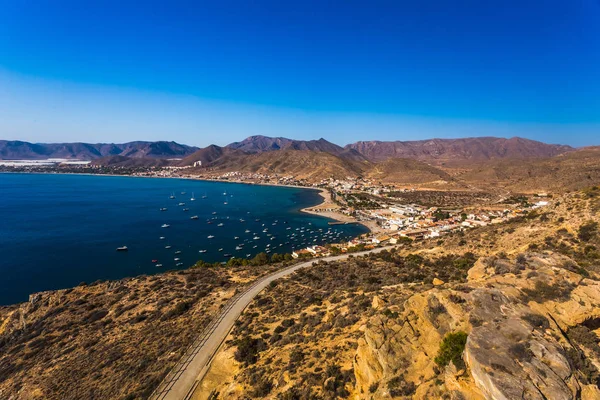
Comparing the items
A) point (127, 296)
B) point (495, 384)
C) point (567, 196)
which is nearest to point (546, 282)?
point (495, 384)

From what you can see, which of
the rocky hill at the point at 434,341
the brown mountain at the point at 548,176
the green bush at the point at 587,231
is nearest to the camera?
the rocky hill at the point at 434,341

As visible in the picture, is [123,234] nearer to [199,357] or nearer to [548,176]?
[199,357]

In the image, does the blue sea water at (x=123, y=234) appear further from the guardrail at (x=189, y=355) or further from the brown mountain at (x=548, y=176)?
the brown mountain at (x=548, y=176)

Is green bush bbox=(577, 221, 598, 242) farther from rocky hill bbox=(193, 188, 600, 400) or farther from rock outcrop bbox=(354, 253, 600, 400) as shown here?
rock outcrop bbox=(354, 253, 600, 400)

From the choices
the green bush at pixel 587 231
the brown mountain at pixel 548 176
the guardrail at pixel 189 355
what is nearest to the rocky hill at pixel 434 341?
the green bush at pixel 587 231

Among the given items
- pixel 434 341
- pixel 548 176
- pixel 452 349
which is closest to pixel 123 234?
pixel 434 341

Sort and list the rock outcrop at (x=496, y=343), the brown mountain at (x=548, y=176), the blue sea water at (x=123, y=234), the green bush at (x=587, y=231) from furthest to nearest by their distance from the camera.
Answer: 1. the brown mountain at (x=548, y=176)
2. the blue sea water at (x=123, y=234)
3. the green bush at (x=587, y=231)
4. the rock outcrop at (x=496, y=343)
